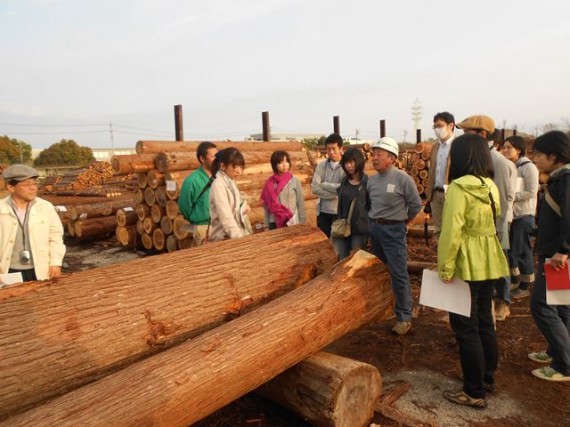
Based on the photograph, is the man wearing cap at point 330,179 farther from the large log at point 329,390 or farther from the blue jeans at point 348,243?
the large log at point 329,390

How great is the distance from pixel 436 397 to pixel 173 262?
2.29 m

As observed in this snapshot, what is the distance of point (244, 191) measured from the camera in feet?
29.1

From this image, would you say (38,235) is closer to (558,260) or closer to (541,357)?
(558,260)

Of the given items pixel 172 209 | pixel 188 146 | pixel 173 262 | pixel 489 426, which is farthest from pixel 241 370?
pixel 188 146

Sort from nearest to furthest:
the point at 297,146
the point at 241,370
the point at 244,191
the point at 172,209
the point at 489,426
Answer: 1. the point at 241,370
2. the point at 489,426
3. the point at 172,209
4. the point at 244,191
5. the point at 297,146

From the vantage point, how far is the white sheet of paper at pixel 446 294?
121 inches

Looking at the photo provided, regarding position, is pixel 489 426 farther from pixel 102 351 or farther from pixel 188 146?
pixel 188 146

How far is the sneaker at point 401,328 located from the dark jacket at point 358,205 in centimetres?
108

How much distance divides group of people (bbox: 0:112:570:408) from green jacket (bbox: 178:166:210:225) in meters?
0.01

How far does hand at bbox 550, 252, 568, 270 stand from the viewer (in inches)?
127

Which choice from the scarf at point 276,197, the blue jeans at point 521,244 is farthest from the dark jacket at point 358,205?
the blue jeans at point 521,244

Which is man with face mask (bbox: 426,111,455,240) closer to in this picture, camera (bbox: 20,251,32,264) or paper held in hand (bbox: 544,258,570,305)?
paper held in hand (bbox: 544,258,570,305)

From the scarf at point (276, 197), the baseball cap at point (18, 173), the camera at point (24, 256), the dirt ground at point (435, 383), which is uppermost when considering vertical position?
the baseball cap at point (18, 173)

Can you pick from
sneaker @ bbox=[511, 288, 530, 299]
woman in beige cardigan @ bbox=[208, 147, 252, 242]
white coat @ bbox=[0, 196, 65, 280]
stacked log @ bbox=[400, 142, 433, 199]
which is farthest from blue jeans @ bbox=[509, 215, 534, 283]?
stacked log @ bbox=[400, 142, 433, 199]
